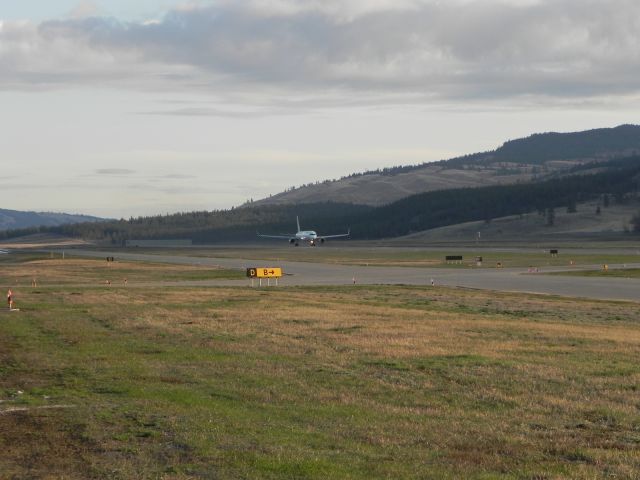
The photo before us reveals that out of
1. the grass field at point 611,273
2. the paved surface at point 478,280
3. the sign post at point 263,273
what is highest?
the sign post at point 263,273

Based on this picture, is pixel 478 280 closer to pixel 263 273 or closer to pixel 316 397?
pixel 263 273

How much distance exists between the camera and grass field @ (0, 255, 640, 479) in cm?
1234

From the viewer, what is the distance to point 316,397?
17391 mm

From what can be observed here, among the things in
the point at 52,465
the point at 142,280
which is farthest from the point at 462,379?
the point at 142,280

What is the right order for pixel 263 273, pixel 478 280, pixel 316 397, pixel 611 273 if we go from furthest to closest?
1. pixel 611 273
2. pixel 478 280
3. pixel 263 273
4. pixel 316 397

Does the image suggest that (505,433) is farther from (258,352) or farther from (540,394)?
(258,352)

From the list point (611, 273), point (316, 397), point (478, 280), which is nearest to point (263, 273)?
point (478, 280)

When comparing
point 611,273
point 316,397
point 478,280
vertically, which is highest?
point 316,397

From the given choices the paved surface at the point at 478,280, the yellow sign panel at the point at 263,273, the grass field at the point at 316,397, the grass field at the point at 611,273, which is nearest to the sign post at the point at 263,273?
the yellow sign panel at the point at 263,273

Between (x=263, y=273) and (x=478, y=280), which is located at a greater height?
(x=263, y=273)

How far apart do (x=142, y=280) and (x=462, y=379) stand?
5739 cm

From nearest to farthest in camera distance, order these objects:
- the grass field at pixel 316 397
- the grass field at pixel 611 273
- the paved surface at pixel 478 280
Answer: the grass field at pixel 316 397
the paved surface at pixel 478 280
the grass field at pixel 611 273

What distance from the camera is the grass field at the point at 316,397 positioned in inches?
486

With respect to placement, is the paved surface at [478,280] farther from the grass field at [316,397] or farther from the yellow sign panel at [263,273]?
the grass field at [316,397]
